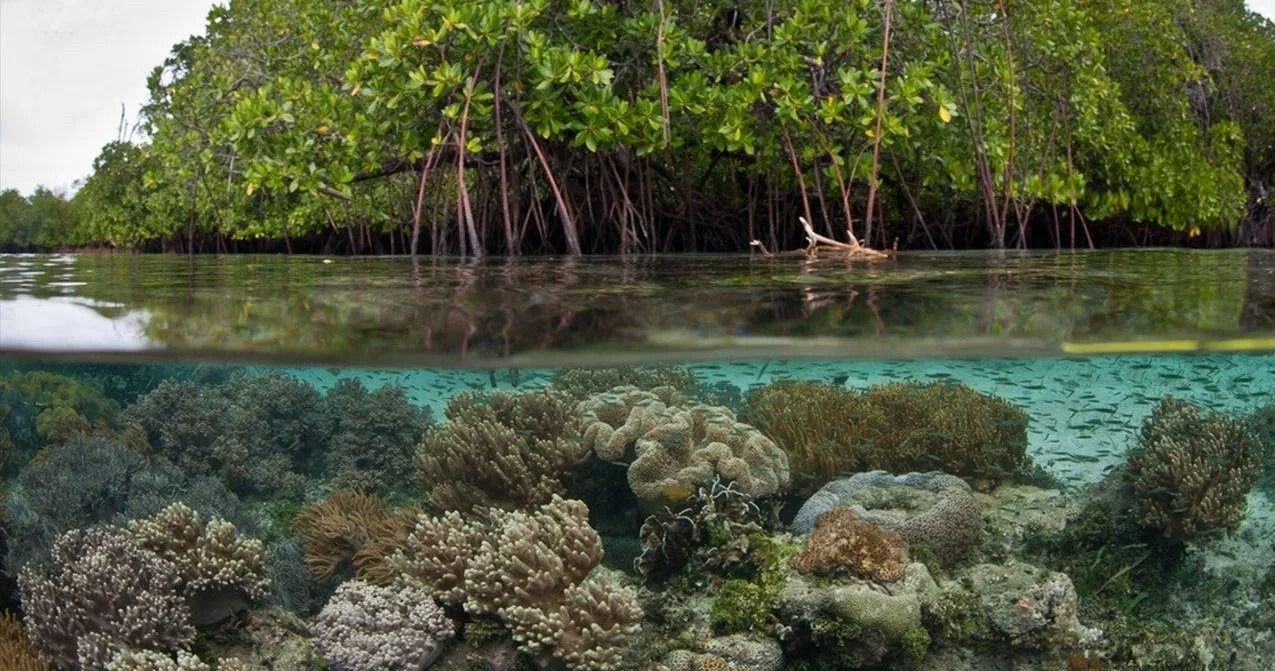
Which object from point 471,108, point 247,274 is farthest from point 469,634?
point 471,108

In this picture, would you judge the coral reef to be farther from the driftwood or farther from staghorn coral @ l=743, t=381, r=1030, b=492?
the driftwood

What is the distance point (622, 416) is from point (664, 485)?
0.37 metres

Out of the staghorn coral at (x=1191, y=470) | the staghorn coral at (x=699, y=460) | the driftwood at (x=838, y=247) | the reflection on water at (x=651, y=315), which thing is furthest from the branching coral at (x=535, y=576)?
the driftwood at (x=838, y=247)

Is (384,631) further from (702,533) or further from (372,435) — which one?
(702,533)

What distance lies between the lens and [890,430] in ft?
16.2

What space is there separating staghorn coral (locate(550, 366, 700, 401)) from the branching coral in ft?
1.65

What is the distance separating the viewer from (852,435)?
4926 mm

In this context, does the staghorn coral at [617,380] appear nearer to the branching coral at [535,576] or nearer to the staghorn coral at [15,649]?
the branching coral at [535,576]

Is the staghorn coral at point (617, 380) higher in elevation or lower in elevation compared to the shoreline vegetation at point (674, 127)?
lower

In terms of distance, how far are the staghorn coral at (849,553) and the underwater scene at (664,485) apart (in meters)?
0.01

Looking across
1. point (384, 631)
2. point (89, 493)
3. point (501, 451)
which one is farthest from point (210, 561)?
point (501, 451)

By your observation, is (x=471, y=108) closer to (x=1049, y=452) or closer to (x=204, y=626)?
(x=204, y=626)

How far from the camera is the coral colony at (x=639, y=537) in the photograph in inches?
181

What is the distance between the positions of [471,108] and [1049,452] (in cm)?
530
